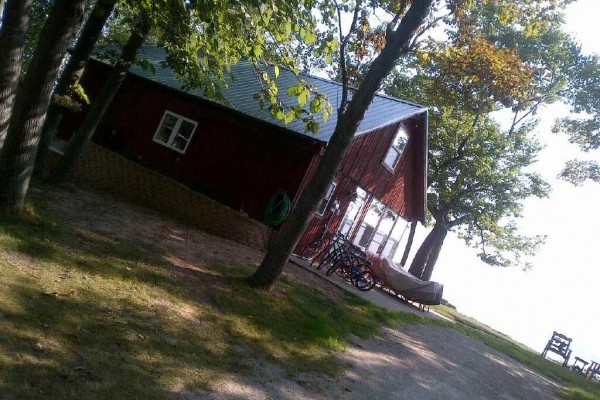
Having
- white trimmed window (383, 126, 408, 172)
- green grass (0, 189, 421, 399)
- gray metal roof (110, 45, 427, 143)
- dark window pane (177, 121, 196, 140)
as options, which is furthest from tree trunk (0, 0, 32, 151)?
white trimmed window (383, 126, 408, 172)

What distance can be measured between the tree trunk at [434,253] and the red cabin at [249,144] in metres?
8.27

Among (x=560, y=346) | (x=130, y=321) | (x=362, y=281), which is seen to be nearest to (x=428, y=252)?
(x=560, y=346)

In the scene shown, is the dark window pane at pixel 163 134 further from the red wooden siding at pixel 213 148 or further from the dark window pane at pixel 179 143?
the dark window pane at pixel 179 143

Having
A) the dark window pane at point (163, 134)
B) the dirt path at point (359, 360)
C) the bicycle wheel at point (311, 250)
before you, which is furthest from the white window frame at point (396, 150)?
the dark window pane at point (163, 134)

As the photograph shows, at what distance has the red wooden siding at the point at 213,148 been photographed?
1370 centimetres

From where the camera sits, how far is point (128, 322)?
5328mm

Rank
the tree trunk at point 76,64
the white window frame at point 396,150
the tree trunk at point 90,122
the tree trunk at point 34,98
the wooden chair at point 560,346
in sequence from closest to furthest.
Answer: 1. the tree trunk at point 34,98
2. the tree trunk at point 76,64
3. the tree trunk at point 90,122
4. the white window frame at point 396,150
5. the wooden chair at point 560,346

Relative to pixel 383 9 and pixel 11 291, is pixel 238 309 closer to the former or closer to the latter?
pixel 11 291

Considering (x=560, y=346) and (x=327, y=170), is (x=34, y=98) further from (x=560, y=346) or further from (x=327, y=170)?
(x=560, y=346)

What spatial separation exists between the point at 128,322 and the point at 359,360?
3.69m

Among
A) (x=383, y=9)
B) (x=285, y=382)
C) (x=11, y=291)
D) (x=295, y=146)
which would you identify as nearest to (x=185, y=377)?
(x=285, y=382)

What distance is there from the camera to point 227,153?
14500mm

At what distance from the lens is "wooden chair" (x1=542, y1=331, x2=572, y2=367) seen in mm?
20172

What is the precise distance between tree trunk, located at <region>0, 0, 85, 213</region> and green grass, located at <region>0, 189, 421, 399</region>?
62cm
